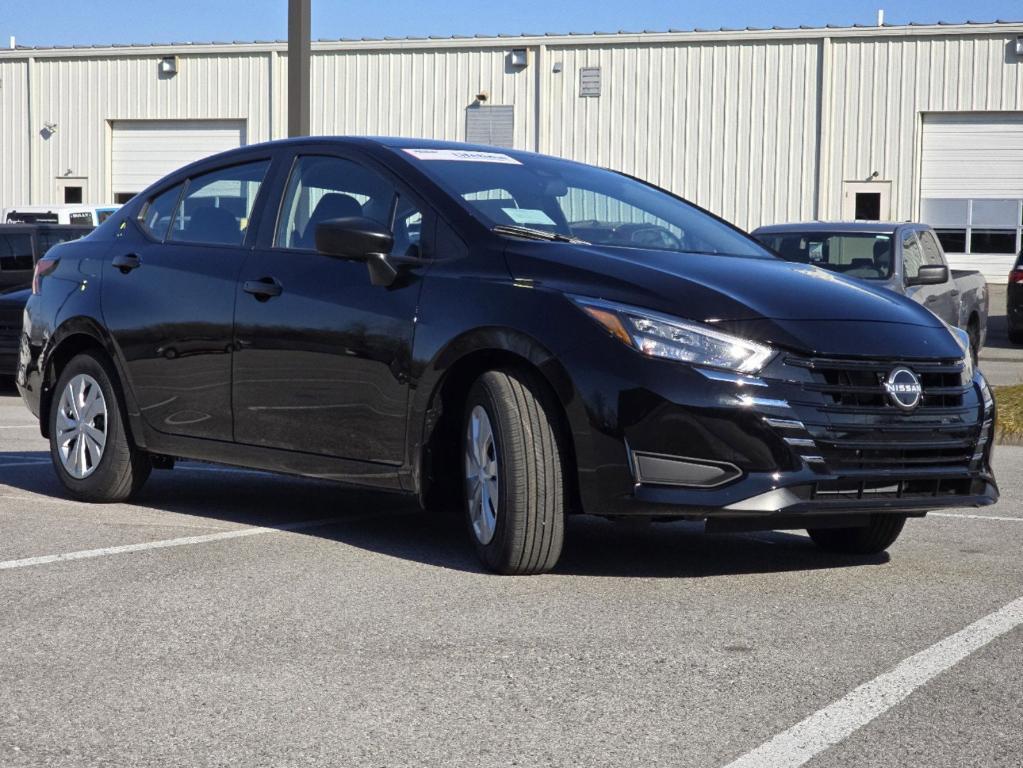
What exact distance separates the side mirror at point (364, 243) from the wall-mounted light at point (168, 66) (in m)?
36.2

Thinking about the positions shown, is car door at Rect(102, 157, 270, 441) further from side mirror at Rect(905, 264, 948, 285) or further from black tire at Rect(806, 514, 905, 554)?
side mirror at Rect(905, 264, 948, 285)

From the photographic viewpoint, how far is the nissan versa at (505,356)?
548cm

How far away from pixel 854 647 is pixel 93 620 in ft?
7.29

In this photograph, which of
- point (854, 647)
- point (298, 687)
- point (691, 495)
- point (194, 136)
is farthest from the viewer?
point (194, 136)

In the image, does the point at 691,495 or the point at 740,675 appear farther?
the point at 691,495

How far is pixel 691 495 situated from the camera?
5484mm

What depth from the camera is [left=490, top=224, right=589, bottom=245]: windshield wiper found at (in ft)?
20.2

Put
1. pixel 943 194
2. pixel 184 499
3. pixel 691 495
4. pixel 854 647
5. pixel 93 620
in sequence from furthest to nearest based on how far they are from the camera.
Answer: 1. pixel 943 194
2. pixel 184 499
3. pixel 691 495
4. pixel 93 620
5. pixel 854 647

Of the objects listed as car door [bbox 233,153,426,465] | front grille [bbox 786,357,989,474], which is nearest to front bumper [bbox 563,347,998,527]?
front grille [bbox 786,357,989,474]

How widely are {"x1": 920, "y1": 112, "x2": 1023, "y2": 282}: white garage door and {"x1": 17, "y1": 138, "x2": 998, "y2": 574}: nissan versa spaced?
1219 inches

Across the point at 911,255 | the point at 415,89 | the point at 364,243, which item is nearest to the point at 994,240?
the point at 415,89

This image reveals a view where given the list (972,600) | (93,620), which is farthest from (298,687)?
(972,600)

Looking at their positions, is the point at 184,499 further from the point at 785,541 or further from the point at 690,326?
the point at 690,326

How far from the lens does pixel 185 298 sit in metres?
7.15
